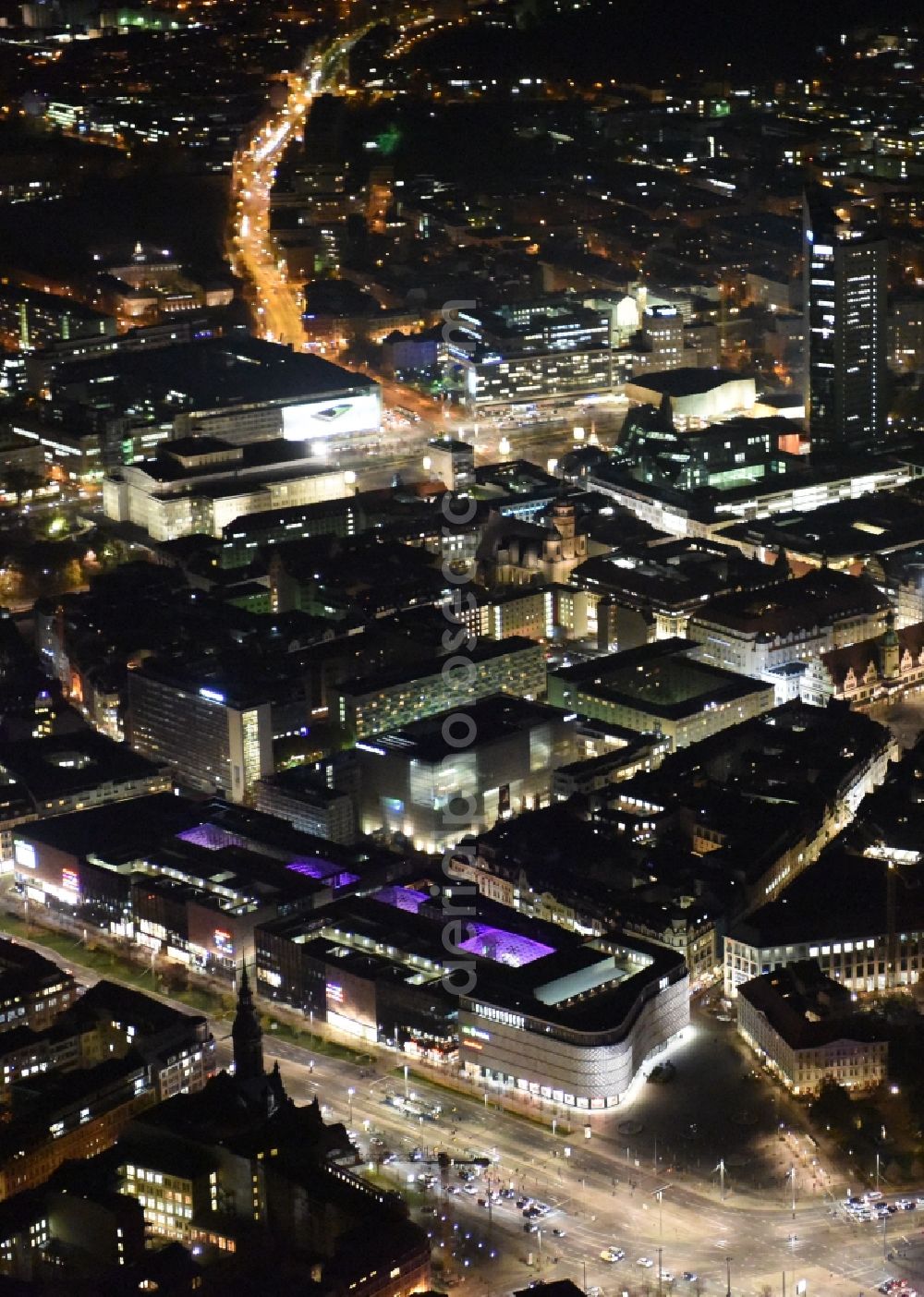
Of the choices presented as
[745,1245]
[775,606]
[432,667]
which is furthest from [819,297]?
[745,1245]

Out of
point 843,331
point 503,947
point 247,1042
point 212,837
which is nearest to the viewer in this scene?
point 247,1042

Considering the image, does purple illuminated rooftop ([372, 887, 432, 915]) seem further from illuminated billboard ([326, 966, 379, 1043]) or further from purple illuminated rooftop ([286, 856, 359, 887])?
illuminated billboard ([326, 966, 379, 1043])

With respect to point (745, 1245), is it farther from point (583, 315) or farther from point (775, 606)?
point (583, 315)

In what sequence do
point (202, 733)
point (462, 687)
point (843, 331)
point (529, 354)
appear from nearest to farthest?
point (202, 733), point (462, 687), point (843, 331), point (529, 354)

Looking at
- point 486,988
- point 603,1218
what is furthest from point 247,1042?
point 603,1218

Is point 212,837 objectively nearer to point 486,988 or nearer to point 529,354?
point 486,988

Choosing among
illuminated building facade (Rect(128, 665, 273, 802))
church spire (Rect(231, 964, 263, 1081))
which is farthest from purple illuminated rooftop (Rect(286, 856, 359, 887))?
church spire (Rect(231, 964, 263, 1081))
